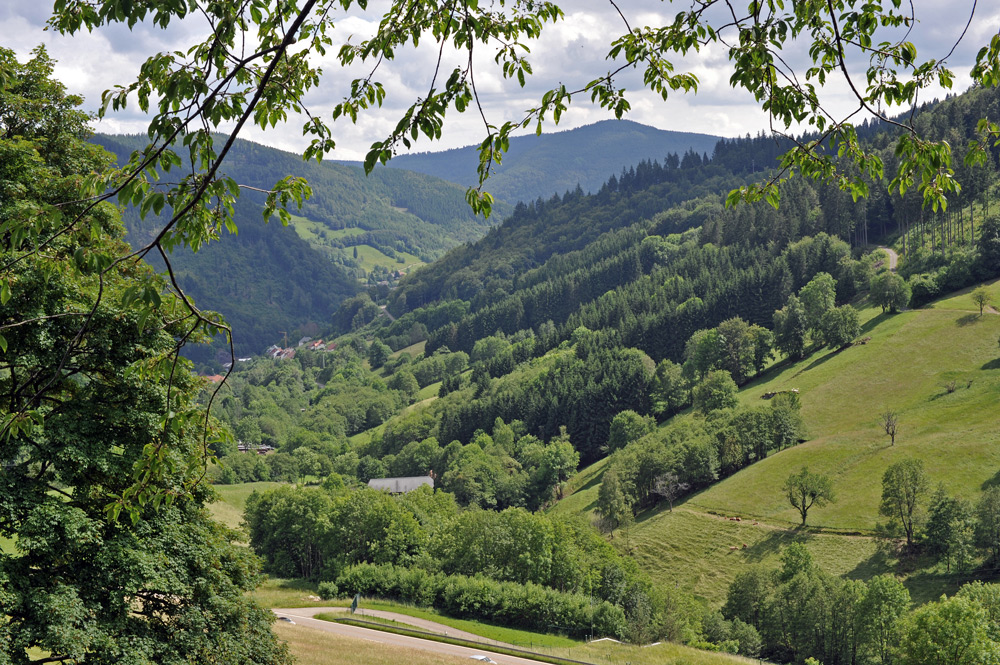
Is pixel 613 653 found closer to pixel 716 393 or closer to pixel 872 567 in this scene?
pixel 872 567

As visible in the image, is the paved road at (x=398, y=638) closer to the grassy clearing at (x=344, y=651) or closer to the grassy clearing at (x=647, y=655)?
the grassy clearing at (x=344, y=651)

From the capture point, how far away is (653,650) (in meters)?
41.4

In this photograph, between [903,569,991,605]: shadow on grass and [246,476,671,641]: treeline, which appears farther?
[903,569,991,605]: shadow on grass

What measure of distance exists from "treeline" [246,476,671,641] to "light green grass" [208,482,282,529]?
13.0 metres

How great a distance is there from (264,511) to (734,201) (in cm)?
7429

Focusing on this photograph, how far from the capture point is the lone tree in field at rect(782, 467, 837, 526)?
70875mm

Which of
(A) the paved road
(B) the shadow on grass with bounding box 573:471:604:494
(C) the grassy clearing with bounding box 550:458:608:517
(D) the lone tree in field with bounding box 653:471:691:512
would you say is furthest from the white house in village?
(A) the paved road

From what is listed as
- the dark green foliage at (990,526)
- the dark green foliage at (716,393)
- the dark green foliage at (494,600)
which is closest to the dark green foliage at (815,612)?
the dark green foliage at (990,526)

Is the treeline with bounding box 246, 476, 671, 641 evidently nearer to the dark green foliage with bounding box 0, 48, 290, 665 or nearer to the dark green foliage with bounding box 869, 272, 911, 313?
the dark green foliage with bounding box 0, 48, 290, 665

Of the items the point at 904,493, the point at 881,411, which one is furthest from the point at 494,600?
the point at 881,411

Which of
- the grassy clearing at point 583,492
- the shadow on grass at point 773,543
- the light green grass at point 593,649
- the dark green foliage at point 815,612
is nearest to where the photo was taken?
the light green grass at point 593,649

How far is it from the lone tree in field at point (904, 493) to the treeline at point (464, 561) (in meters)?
25.4

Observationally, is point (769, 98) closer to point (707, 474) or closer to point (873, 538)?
point (873, 538)

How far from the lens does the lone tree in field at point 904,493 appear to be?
6362 centimetres
